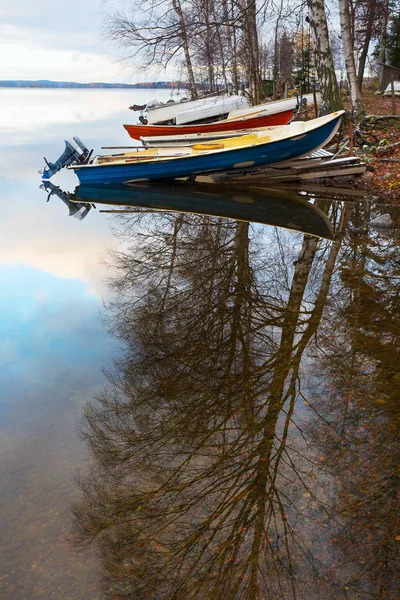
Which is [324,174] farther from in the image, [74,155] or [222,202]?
[74,155]

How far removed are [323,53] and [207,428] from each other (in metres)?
12.8

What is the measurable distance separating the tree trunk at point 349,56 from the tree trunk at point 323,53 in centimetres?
103

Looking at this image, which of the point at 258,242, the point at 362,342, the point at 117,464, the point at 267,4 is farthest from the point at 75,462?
the point at 267,4

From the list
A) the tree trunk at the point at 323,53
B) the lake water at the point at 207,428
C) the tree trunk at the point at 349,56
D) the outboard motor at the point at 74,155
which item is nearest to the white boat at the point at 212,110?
the outboard motor at the point at 74,155

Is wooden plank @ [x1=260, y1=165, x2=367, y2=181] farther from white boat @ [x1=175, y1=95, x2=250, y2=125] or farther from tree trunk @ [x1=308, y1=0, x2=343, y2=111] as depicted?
white boat @ [x1=175, y1=95, x2=250, y2=125]

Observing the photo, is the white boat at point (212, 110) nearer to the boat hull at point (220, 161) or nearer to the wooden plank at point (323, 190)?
the boat hull at point (220, 161)

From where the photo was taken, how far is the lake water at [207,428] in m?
3.10

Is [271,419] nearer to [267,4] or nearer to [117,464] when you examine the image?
[117,464]

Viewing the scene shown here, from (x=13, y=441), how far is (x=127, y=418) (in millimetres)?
967

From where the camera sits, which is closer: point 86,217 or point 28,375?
point 28,375

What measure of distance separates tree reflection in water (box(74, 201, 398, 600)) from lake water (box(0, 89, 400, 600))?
14 mm

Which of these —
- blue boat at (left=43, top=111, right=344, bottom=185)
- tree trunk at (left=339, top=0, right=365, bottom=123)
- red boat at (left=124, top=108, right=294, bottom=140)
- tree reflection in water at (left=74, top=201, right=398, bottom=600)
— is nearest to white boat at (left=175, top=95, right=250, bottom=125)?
red boat at (left=124, top=108, right=294, bottom=140)

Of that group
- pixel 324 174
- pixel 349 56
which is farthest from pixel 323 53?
pixel 324 174

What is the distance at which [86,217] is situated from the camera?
13.6 metres
